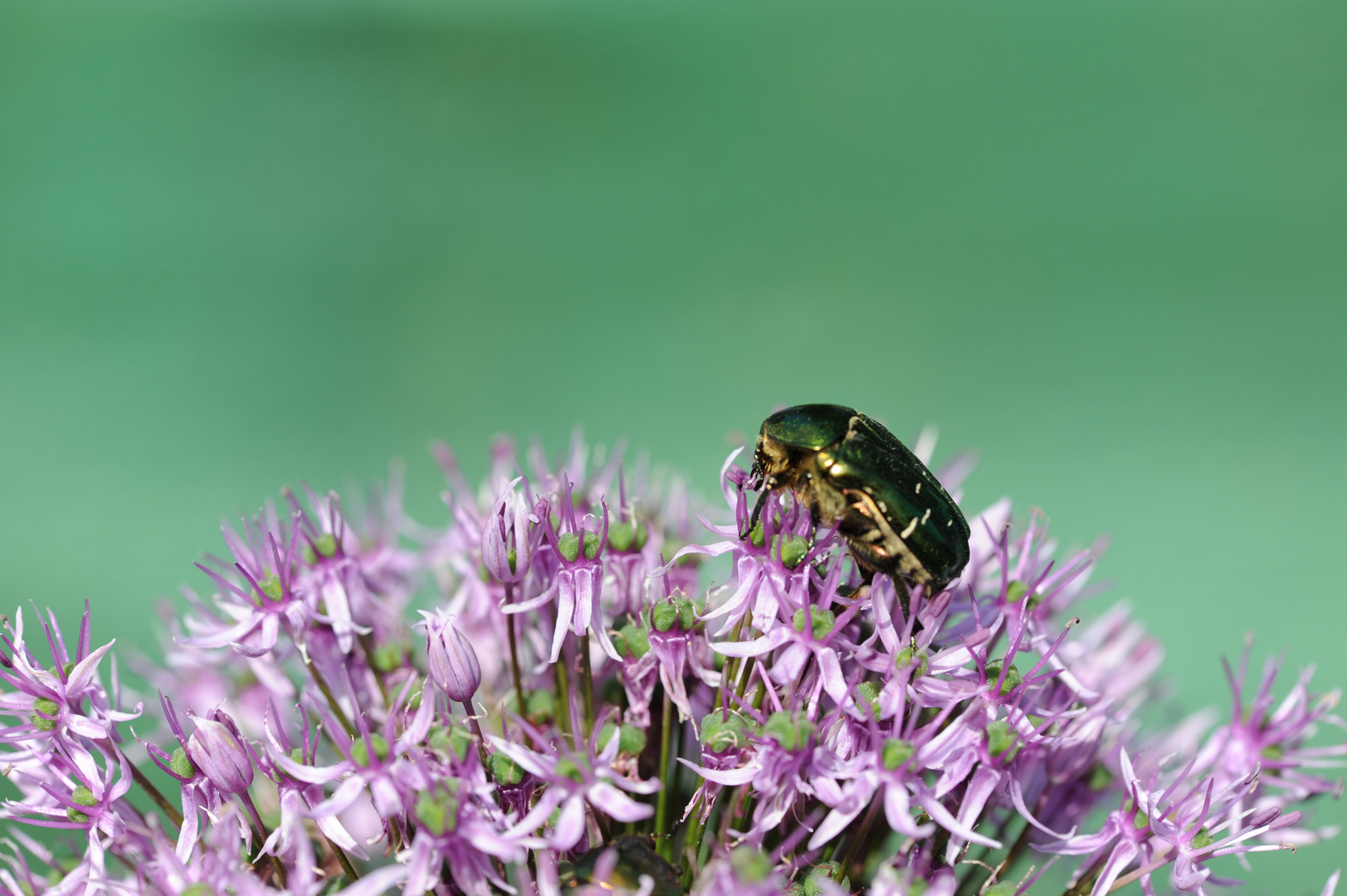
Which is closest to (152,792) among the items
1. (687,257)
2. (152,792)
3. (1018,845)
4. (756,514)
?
(152,792)

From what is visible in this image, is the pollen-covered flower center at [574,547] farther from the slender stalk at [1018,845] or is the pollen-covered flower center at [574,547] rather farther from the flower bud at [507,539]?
the slender stalk at [1018,845]

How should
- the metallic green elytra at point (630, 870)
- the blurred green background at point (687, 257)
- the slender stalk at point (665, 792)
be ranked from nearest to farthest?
the metallic green elytra at point (630, 870)
the slender stalk at point (665, 792)
the blurred green background at point (687, 257)

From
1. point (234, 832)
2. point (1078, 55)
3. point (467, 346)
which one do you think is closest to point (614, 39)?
point (467, 346)

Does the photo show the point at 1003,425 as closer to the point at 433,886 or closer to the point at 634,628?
the point at 634,628

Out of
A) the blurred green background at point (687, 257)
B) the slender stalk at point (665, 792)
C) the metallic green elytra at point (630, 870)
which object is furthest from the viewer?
the blurred green background at point (687, 257)

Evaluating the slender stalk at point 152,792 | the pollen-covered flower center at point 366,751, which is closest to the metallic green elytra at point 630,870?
the pollen-covered flower center at point 366,751

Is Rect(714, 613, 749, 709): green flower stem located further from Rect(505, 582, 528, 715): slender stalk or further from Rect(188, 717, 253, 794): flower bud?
Rect(188, 717, 253, 794): flower bud
